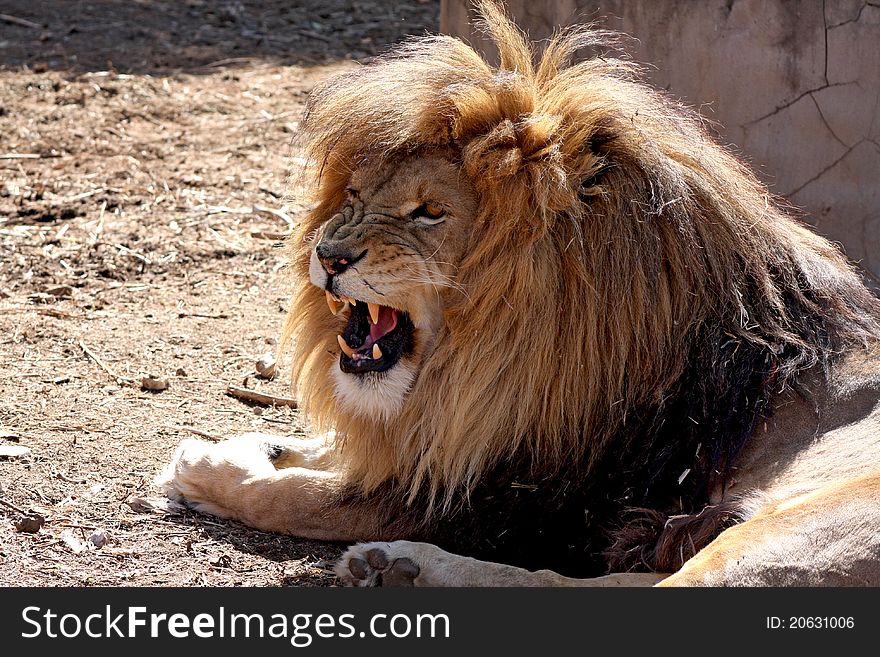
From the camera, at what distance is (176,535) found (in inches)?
137

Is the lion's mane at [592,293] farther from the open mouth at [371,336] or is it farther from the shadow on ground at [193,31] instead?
the shadow on ground at [193,31]

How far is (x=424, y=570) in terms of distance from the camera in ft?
10.1

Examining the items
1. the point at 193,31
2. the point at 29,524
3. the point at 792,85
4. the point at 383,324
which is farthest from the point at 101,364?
the point at 193,31

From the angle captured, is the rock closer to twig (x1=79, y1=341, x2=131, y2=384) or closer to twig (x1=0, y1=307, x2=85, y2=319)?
twig (x1=79, y1=341, x2=131, y2=384)

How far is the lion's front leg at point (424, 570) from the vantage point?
3.06m

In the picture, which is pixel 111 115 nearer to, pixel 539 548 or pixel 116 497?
pixel 116 497

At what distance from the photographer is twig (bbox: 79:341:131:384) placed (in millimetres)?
4414

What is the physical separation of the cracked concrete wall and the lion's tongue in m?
2.17

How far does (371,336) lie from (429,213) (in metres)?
0.38

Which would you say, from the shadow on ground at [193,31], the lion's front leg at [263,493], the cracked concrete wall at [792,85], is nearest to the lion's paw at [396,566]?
the lion's front leg at [263,493]

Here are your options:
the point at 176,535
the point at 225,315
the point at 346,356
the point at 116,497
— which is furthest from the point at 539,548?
the point at 225,315

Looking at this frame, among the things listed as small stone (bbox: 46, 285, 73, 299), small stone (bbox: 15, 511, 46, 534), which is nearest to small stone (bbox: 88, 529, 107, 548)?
small stone (bbox: 15, 511, 46, 534)

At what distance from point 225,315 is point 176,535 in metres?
1.74

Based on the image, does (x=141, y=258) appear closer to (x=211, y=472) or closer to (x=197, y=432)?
(x=197, y=432)
